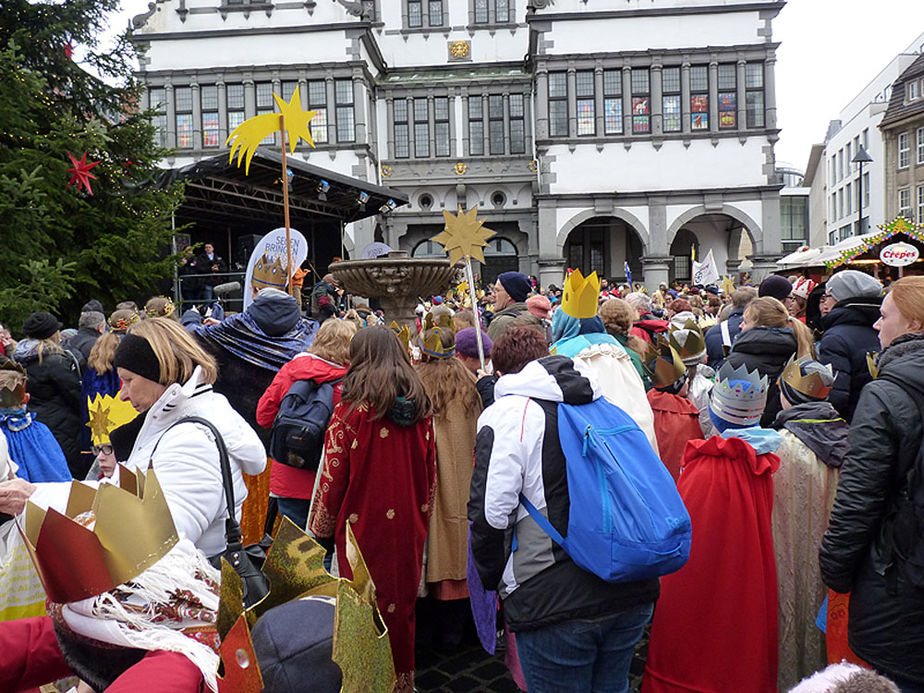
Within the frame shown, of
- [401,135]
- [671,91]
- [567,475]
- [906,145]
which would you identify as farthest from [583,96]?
[567,475]

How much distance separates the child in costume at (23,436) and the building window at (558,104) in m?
24.2

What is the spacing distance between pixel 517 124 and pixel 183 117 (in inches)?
491

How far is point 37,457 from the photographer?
385 centimetres

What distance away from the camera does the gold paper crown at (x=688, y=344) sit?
→ 13.7ft

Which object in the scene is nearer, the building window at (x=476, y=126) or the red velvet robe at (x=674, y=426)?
the red velvet robe at (x=674, y=426)

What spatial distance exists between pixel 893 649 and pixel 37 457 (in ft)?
13.3

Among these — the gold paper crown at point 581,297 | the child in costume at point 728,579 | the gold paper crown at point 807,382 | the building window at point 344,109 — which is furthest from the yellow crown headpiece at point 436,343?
the building window at point 344,109

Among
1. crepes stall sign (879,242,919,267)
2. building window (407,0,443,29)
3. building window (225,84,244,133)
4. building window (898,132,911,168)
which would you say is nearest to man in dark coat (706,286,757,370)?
crepes stall sign (879,242,919,267)

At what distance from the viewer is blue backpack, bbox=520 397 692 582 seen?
2.23 meters

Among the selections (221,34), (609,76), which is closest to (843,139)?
(609,76)

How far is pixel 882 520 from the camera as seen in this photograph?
7.89 feet

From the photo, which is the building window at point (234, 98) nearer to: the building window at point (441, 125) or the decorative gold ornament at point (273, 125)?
the building window at point (441, 125)

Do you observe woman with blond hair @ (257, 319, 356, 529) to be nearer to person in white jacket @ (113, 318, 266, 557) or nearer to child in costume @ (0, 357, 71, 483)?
child in costume @ (0, 357, 71, 483)

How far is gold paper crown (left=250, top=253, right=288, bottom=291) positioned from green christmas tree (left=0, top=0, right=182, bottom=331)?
3893 millimetres
